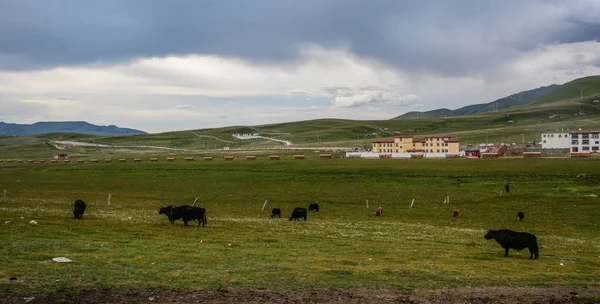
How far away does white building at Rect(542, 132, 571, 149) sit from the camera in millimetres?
166250

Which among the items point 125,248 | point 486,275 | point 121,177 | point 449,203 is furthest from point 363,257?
point 121,177

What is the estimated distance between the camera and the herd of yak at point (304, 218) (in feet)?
77.9

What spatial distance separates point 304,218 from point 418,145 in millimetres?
146995

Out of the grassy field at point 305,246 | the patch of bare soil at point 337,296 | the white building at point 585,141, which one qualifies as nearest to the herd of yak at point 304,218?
the grassy field at point 305,246

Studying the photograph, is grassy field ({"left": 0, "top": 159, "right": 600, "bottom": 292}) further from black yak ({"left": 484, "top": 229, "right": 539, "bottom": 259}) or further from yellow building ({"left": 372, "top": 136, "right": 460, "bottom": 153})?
yellow building ({"left": 372, "top": 136, "right": 460, "bottom": 153})

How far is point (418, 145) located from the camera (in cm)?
17988

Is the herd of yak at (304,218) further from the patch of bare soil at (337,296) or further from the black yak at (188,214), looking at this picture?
the patch of bare soil at (337,296)

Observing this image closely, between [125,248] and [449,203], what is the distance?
4168 centimetres

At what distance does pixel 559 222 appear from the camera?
42000 mm

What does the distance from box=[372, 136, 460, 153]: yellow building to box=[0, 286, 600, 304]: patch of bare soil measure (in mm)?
156141

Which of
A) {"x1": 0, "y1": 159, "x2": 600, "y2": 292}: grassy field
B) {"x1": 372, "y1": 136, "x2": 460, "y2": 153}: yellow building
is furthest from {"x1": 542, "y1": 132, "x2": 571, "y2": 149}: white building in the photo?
{"x1": 0, "y1": 159, "x2": 600, "y2": 292}: grassy field

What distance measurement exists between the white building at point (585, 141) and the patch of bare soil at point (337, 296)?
552 ft

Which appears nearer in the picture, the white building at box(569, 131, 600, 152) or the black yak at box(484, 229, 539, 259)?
the black yak at box(484, 229, 539, 259)

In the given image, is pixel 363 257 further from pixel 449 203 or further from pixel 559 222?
pixel 449 203
